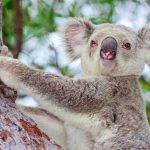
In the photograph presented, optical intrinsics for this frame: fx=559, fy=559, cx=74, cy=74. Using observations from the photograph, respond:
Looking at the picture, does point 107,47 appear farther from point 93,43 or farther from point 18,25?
point 18,25

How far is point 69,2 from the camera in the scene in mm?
6398

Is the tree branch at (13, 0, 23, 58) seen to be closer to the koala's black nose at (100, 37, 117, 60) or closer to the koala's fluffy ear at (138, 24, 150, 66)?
the koala's fluffy ear at (138, 24, 150, 66)

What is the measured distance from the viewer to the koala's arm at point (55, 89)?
3.91 metres

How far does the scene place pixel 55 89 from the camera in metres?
4.03

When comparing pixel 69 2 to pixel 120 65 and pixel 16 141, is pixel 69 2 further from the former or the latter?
pixel 16 141

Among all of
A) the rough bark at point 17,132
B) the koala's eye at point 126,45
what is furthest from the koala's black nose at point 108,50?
the rough bark at point 17,132

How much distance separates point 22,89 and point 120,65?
869 millimetres

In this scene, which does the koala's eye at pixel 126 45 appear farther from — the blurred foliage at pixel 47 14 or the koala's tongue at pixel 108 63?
the blurred foliage at pixel 47 14

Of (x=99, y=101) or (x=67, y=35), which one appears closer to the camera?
(x=99, y=101)

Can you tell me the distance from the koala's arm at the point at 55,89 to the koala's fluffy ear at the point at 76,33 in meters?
0.69

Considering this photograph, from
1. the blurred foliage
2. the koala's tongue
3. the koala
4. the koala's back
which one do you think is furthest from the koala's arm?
the blurred foliage

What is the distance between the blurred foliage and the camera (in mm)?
6098

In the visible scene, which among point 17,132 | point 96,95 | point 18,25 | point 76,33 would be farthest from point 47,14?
point 17,132

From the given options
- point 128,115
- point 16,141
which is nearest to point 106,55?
point 128,115
